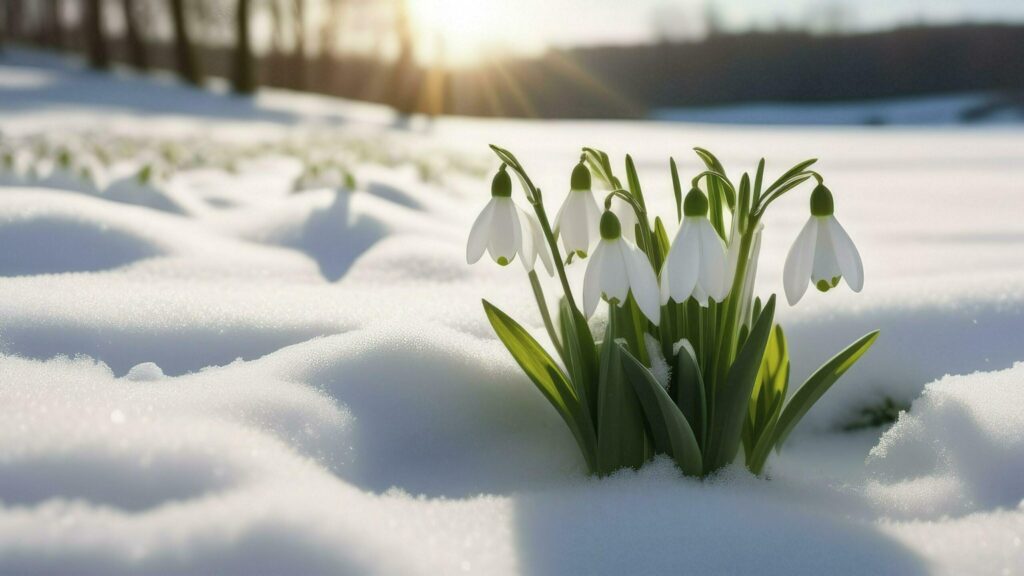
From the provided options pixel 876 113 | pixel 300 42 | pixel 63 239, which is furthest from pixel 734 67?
pixel 63 239

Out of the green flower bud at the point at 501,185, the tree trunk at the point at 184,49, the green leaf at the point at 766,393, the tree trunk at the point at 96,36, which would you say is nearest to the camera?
the green flower bud at the point at 501,185

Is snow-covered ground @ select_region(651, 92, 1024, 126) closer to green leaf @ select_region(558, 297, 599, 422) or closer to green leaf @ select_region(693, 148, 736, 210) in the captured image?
green leaf @ select_region(693, 148, 736, 210)

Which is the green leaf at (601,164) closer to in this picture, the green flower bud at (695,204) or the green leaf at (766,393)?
the green flower bud at (695,204)

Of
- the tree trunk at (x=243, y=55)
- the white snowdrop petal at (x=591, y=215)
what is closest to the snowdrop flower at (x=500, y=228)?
the white snowdrop petal at (x=591, y=215)

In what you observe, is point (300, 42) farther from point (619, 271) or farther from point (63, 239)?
point (619, 271)

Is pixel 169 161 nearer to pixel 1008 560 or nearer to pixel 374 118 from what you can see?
pixel 1008 560

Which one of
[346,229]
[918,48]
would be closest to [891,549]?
[346,229]
